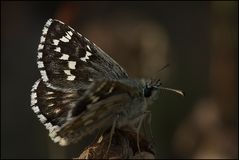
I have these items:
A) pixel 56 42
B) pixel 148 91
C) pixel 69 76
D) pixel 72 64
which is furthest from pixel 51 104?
pixel 148 91

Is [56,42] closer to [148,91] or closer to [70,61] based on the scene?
[70,61]

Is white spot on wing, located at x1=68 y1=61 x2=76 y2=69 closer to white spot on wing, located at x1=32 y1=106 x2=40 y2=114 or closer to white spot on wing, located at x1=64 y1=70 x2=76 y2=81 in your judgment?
white spot on wing, located at x1=64 y1=70 x2=76 y2=81

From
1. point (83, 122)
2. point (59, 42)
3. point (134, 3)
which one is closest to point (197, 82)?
point (134, 3)

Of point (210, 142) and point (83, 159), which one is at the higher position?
point (83, 159)

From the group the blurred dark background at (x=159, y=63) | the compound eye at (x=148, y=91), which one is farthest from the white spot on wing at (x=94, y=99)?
the blurred dark background at (x=159, y=63)

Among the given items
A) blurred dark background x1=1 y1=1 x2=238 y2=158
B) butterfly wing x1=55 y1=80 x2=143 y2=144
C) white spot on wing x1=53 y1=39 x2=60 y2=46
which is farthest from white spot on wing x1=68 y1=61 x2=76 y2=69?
blurred dark background x1=1 y1=1 x2=238 y2=158

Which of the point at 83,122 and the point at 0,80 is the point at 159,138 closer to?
the point at 0,80
